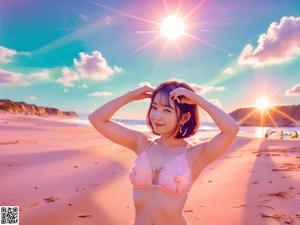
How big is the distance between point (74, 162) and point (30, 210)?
13.7 ft

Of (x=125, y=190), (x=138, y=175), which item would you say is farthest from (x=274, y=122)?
(x=138, y=175)

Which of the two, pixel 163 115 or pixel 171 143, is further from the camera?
pixel 171 143

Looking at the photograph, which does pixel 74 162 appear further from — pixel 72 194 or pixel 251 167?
pixel 251 167

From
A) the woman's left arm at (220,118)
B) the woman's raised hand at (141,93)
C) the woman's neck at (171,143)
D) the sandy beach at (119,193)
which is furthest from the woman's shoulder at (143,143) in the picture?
the sandy beach at (119,193)

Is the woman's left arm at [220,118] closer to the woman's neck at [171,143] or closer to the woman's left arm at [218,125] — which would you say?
the woman's left arm at [218,125]

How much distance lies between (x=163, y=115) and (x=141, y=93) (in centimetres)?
35

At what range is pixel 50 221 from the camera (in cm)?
423

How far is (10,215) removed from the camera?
4305 mm

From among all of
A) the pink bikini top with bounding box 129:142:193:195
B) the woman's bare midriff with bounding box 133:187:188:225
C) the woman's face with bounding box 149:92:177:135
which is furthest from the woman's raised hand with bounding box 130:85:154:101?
the woman's bare midriff with bounding box 133:187:188:225

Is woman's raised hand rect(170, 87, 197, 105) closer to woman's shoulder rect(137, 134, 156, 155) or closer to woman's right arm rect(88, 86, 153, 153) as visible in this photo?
woman's right arm rect(88, 86, 153, 153)

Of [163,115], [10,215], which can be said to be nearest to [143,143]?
[163,115]

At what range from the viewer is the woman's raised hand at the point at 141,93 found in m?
2.59

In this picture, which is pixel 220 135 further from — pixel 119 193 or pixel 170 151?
pixel 119 193

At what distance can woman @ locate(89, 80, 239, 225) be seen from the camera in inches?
90.4
